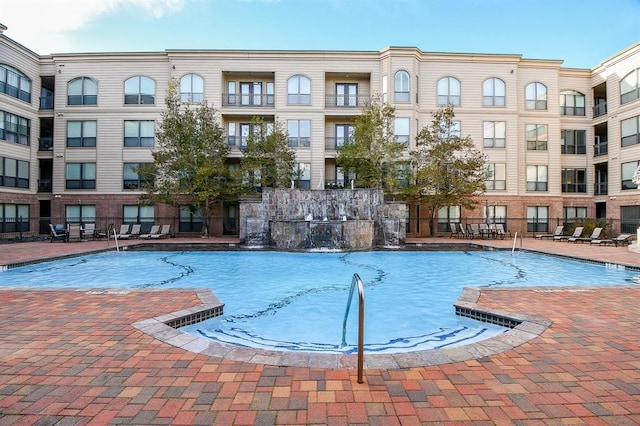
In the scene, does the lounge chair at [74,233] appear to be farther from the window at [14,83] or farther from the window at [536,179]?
the window at [536,179]

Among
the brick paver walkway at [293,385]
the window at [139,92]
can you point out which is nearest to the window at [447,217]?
the brick paver walkway at [293,385]

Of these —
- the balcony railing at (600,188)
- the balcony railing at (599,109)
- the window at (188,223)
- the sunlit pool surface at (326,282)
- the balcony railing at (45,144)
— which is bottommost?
the sunlit pool surface at (326,282)

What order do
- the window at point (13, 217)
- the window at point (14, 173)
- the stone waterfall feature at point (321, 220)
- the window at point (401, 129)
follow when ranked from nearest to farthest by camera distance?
1. the stone waterfall feature at point (321, 220)
2. the window at point (13, 217)
3. the window at point (14, 173)
4. the window at point (401, 129)

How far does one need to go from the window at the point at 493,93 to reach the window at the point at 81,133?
28344mm

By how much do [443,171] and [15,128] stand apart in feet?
91.3

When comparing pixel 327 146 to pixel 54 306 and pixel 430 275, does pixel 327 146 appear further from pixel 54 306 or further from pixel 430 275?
pixel 54 306

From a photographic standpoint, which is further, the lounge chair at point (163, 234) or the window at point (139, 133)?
the window at point (139, 133)

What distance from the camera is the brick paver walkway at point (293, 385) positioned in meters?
2.58

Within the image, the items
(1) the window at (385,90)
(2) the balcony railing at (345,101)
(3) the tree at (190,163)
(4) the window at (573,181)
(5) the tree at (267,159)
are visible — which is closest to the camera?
(3) the tree at (190,163)

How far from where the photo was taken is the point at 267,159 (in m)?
22.1

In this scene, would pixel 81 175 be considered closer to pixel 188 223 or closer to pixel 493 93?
pixel 188 223

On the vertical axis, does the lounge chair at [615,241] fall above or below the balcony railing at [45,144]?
below

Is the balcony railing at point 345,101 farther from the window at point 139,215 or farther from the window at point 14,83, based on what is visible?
the window at point 14,83

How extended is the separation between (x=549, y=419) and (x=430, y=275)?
26.7 ft
